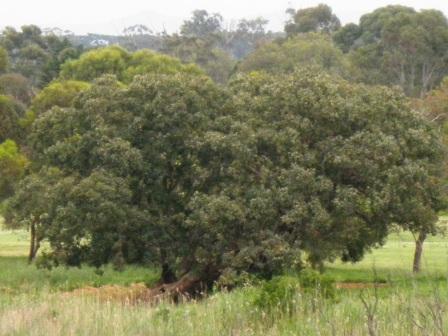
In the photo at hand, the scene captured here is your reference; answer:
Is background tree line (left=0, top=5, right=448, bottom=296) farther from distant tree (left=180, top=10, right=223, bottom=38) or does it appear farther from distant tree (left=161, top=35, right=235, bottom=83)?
distant tree (left=180, top=10, right=223, bottom=38)

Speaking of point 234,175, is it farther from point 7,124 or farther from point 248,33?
point 248,33

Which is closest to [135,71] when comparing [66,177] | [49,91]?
[49,91]

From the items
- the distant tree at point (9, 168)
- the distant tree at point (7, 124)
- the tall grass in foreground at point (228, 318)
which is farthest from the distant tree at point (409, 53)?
the tall grass in foreground at point (228, 318)

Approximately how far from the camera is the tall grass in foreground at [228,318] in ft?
29.3

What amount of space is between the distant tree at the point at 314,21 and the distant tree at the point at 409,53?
19.7 m

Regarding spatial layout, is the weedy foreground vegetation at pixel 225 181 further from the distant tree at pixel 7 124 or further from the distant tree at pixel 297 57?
the distant tree at pixel 297 57

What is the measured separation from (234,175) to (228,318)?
10597 millimetres

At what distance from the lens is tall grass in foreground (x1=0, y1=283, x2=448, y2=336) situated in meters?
8.95

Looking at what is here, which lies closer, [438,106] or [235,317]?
[235,317]

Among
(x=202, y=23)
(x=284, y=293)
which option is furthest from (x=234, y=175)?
(x=202, y=23)

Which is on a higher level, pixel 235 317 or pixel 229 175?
pixel 229 175

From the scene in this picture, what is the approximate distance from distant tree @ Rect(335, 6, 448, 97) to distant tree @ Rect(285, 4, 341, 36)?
19.7 metres

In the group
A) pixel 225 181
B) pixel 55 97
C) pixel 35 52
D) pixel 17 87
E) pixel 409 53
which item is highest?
pixel 35 52

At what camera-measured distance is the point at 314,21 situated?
8681cm
